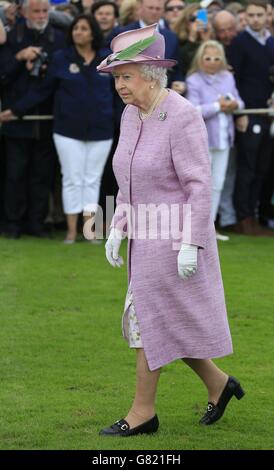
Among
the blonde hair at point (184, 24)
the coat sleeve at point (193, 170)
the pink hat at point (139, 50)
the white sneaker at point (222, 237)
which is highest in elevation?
the pink hat at point (139, 50)

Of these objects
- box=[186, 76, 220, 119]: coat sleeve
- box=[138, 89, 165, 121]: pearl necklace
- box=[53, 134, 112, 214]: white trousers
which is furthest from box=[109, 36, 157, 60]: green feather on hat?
box=[186, 76, 220, 119]: coat sleeve

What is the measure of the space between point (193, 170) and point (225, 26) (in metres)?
7.91

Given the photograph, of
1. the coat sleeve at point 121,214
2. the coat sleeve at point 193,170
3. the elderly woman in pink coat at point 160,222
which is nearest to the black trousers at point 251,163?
the coat sleeve at point 121,214

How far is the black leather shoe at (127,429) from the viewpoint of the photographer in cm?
608

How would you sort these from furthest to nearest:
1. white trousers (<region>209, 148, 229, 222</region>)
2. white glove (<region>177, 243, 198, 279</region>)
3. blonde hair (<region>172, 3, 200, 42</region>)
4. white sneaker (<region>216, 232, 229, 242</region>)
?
blonde hair (<region>172, 3, 200, 42</region>) → white sneaker (<region>216, 232, 229, 242</region>) → white trousers (<region>209, 148, 229, 222</region>) → white glove (<region>177, 243, 198, 279</region>)

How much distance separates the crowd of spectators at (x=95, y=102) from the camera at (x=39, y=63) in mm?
12

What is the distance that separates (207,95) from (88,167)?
1.55 meters

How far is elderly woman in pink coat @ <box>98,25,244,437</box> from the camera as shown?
229 inches

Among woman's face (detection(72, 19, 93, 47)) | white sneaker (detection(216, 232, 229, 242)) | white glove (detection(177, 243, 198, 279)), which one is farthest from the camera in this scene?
white sneaker (detection(216, 232, 229, 242))

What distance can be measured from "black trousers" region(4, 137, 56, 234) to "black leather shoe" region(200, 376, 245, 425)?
6332 mm

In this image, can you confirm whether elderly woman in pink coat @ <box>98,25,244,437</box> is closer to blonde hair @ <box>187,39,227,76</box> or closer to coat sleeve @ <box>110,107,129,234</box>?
coat sleeve @ <box>110,107,129,234</box>

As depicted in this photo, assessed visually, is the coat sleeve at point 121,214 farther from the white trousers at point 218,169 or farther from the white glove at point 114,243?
the white trousers at point 218,169

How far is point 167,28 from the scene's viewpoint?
1302 centimetres
